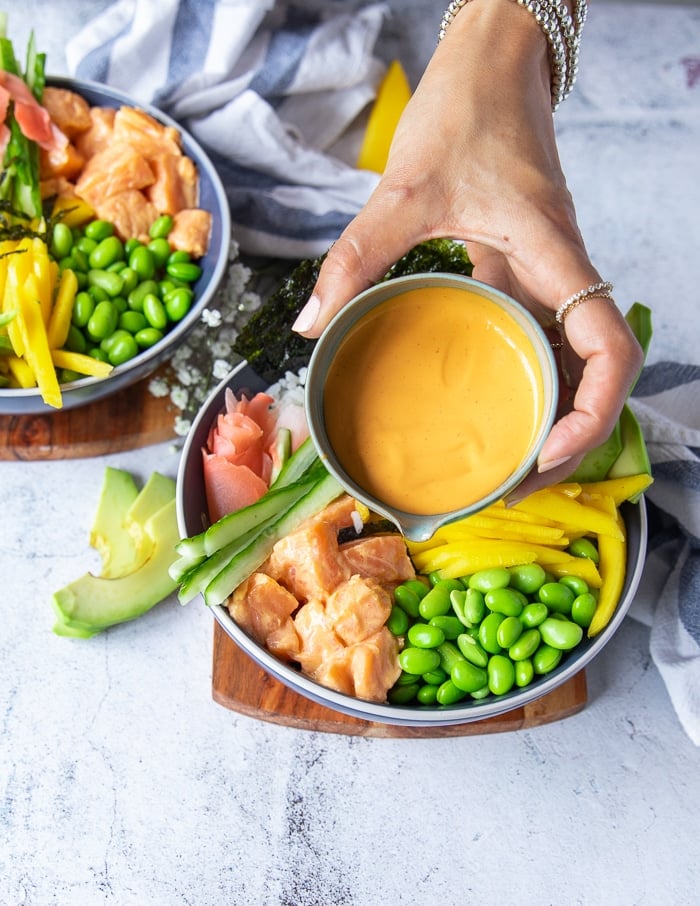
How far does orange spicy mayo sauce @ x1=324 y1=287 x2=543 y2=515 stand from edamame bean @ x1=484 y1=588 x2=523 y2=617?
352 millimetres

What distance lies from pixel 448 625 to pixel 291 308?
2.95 feet

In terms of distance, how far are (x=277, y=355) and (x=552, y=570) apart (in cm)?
87

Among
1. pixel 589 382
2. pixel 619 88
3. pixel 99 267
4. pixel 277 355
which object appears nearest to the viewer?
pixel 589 382

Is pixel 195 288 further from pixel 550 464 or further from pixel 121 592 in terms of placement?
pixel 550 464

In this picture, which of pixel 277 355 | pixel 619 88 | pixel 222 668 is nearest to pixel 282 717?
pixel 222 668

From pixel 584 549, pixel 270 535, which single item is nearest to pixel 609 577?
pixel 584 549

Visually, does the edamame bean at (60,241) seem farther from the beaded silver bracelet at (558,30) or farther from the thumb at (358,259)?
the beaded silver bracelet at (558,30)

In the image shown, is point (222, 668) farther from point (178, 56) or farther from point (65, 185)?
point (178, 56)

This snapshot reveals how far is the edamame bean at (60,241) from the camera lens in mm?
2605

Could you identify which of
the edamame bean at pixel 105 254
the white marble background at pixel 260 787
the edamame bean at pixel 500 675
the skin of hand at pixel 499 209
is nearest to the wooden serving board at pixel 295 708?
the white marble background at pixel 260 787

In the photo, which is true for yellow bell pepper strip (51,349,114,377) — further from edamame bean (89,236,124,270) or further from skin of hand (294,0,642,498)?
skin of hand (294,0,642,498)

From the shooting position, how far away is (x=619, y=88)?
134 inches

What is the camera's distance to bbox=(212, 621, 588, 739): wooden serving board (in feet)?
7.38

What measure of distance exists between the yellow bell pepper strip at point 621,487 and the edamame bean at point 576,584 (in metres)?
0.21
